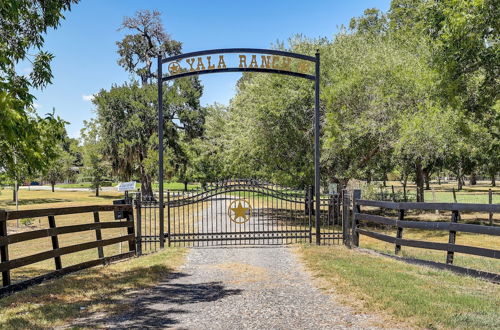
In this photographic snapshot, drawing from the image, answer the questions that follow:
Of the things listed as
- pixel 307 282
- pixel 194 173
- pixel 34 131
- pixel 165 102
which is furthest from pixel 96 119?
pixel 307 282

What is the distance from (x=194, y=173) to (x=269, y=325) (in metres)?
45.7

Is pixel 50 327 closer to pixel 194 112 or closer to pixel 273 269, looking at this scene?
pixel 273 269

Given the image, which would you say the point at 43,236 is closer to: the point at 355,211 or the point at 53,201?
the point at 355,211

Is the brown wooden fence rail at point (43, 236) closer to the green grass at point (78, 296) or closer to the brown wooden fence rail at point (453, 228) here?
the green grass at point (78, 296)

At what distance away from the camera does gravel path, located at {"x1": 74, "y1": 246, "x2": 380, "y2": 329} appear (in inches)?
206

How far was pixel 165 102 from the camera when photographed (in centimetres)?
3938

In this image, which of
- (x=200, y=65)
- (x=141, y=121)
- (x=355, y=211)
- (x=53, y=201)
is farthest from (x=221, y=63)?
(x=53, y=201)

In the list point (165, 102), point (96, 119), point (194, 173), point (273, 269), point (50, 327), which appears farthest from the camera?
point (194, 173)

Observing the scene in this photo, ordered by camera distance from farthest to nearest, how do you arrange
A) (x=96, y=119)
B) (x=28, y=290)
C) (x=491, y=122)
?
1. (x=96, y=119)
2. (x=491, y=122)
3. (x=28, y=290)

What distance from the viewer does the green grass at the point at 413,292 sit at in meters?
5.11

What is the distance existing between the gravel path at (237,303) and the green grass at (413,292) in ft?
1.25

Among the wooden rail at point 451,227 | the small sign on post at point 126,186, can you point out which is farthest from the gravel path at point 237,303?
the small sign on post at point 126,186

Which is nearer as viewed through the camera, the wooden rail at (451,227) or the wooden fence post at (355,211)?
the wooden rail at (451,227)

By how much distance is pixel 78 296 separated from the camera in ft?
21.4
